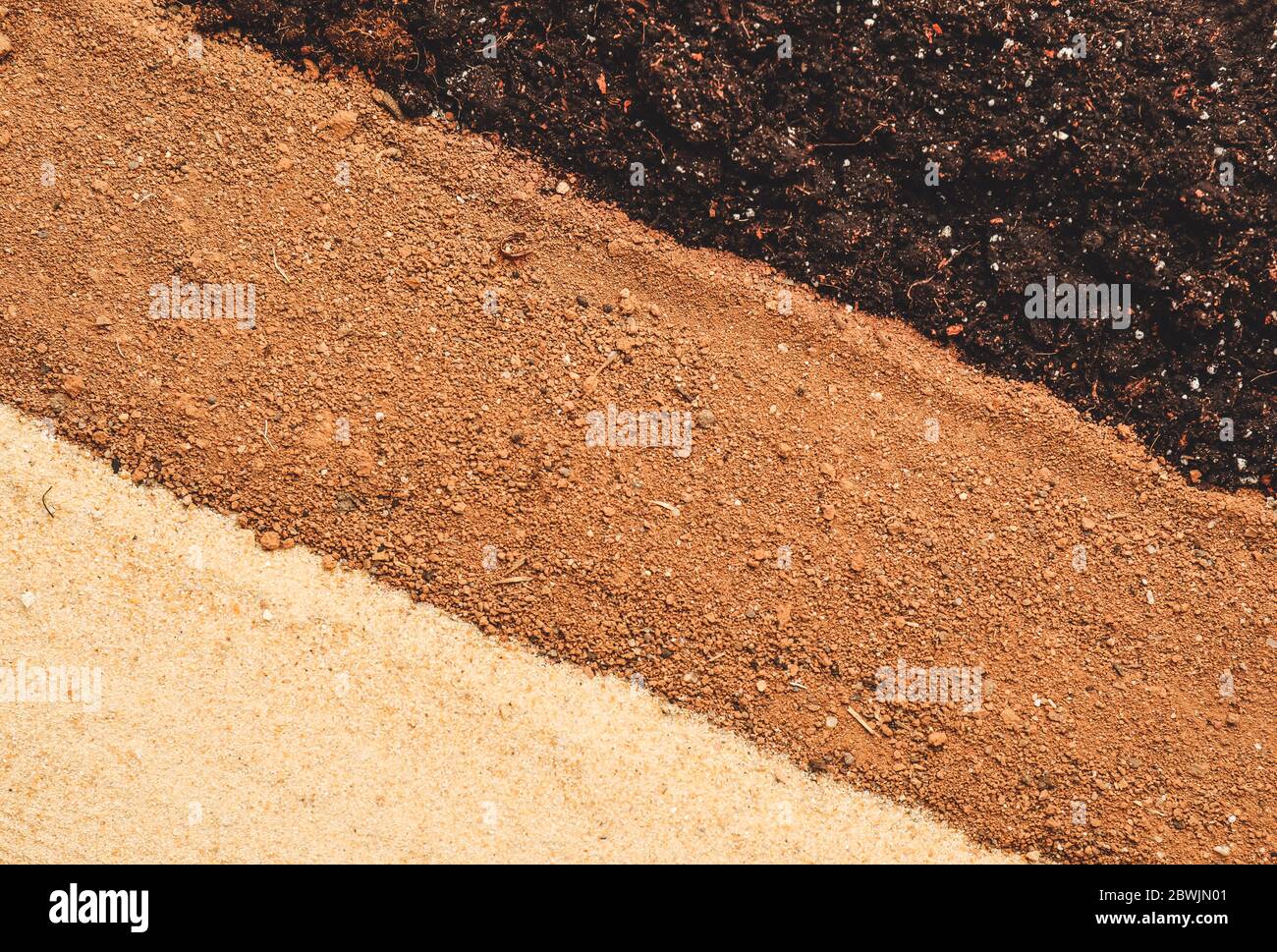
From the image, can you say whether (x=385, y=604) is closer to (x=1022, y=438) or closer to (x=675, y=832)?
(x=675, y=832)

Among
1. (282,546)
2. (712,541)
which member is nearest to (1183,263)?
(712,541)

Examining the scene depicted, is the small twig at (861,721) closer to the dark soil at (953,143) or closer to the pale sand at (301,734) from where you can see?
the pale sand at (301,734)

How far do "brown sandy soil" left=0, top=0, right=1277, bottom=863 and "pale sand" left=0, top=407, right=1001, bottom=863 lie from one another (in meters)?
0.17

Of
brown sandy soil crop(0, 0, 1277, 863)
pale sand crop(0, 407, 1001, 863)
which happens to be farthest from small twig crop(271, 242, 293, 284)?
pale sand crop(0, 407, 1001, 863)

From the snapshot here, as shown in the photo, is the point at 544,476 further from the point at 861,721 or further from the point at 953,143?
the point at 953,143

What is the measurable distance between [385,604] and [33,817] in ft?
5.53

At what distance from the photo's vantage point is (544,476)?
372 cm

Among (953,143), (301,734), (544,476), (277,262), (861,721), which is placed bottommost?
(301,734)

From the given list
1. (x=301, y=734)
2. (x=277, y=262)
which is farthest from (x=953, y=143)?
(x=301, y=734)

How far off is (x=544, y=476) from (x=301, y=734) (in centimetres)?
150

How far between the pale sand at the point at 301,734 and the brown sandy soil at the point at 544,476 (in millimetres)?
172

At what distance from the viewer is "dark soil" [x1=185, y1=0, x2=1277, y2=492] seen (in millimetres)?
3645

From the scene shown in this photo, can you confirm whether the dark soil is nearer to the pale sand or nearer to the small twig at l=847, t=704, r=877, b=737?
the small twig at l=847, t=704, r=877, b=737

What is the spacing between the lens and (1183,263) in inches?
146
